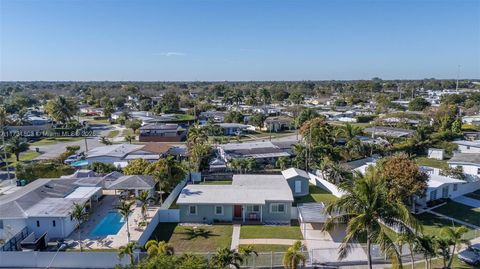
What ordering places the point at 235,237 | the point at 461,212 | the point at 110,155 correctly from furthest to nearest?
the point at 110,155 → the point at 461,212 → the point at 235,237

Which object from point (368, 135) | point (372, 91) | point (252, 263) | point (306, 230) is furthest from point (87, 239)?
point (372, 91)

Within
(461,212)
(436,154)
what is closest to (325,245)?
(461,212)

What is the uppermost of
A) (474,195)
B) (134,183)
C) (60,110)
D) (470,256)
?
(60,110)

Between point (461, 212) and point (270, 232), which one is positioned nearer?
point (270, 232)

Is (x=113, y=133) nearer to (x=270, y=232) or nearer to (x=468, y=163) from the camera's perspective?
(x=270, y=232)

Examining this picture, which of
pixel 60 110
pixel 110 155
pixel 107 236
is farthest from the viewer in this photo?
pixel 60 110

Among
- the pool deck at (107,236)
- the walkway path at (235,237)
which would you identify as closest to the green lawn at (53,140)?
the pool deck at (107,236)

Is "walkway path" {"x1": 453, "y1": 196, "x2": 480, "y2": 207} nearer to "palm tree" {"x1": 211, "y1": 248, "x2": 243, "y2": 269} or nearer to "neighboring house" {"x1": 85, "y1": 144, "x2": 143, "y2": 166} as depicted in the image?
"palm tree" {"x1": 211, "y1": 248, "x2": 243, "y2": 269}
